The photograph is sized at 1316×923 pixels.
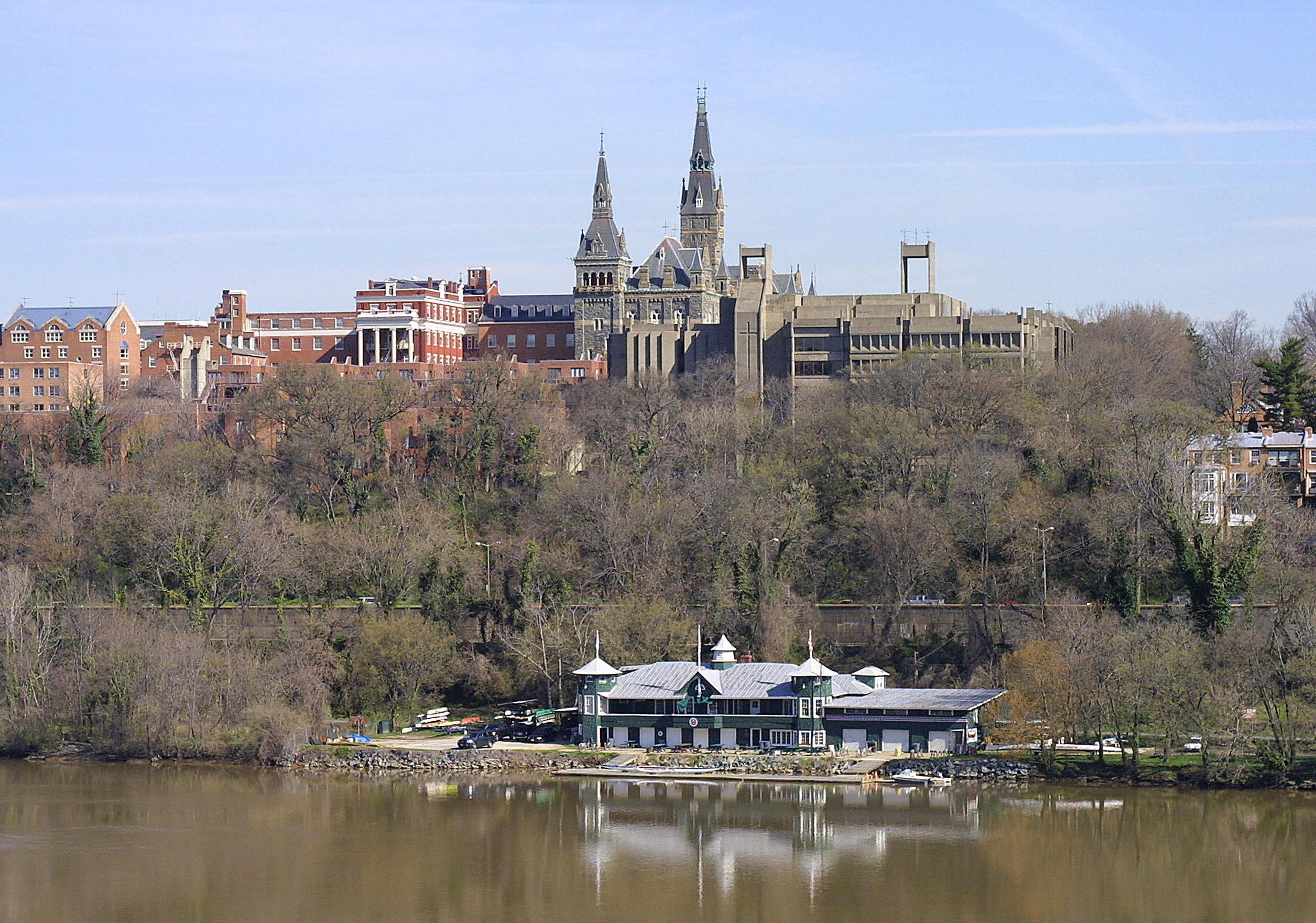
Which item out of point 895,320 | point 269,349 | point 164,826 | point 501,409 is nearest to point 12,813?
point 164,826

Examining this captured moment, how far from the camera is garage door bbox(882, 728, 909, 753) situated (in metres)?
58.5

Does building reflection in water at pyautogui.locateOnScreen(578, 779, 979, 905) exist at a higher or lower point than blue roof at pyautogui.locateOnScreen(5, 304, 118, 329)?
lower

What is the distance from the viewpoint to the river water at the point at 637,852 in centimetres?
4138

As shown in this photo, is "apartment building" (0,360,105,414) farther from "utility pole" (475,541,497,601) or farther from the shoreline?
the shoreline

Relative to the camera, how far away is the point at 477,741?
198 ft

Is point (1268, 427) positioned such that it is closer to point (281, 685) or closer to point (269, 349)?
point (281, 685)

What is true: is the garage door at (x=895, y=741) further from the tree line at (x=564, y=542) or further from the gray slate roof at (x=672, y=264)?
the gray slate roof at (x=672, y=264)

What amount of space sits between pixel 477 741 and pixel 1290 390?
141ft

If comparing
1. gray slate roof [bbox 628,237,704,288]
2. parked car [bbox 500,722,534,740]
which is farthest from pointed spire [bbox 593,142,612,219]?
parked car [bbox 500,722,534,740]

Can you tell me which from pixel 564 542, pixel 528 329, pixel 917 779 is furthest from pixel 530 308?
pixel 917 779

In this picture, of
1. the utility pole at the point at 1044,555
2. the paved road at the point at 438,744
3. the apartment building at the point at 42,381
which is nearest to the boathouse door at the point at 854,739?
the utility pole at the point at 1044,555

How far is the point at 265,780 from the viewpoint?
56688 millimetres

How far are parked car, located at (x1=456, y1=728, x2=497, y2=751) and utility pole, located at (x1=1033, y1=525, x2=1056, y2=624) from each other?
57.1 ft

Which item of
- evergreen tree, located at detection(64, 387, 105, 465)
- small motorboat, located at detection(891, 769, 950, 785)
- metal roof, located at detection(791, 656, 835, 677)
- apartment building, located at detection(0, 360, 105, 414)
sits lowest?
small motorboat, located at detection(891, 769, 950, 785)
